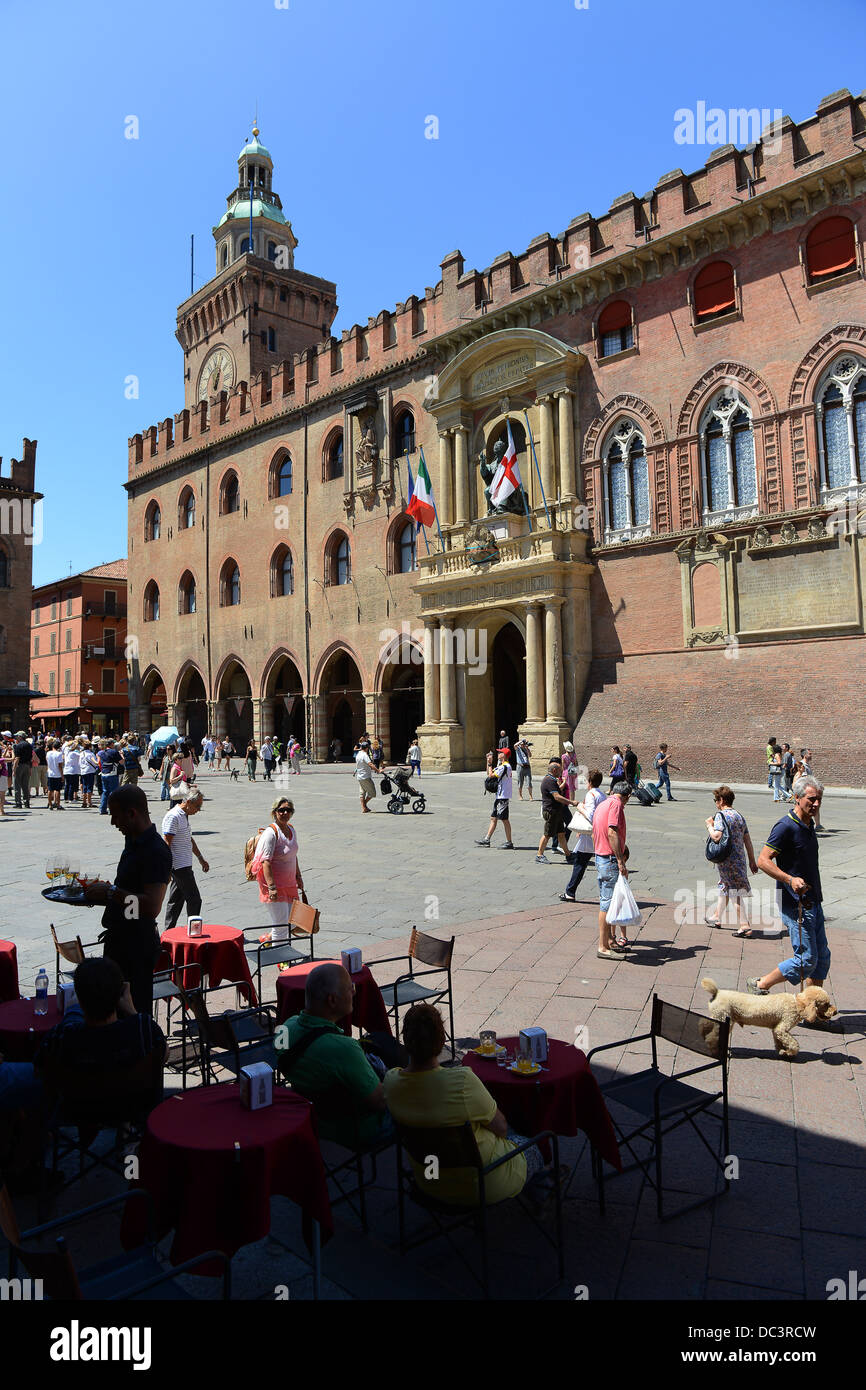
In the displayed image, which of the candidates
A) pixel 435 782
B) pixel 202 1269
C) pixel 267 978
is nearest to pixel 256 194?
pixel 435 782

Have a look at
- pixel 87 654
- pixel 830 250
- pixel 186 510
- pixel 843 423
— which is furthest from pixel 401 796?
pixel 87 654

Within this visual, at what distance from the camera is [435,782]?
24.2 metres

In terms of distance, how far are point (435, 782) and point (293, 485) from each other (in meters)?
16.9

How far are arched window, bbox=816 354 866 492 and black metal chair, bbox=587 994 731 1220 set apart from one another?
63.4 feet

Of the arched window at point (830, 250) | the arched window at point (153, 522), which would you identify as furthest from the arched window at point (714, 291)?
the arched window at point (153, 522)

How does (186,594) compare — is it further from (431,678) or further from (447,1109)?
(447,1109)

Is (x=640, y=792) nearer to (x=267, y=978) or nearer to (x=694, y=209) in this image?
(x=267, y=978)

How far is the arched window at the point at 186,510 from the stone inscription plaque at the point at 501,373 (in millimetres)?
18955

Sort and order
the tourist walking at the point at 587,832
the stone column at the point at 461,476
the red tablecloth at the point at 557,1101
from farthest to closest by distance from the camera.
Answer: the stone column at the point at 461,476, the tourist walking at the point at 587,832, the red tablecloth at the point at 557,1101

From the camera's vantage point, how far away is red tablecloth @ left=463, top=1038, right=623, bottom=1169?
3408 mm

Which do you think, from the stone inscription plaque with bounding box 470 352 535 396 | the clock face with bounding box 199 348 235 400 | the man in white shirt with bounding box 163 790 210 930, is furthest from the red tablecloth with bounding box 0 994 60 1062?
the clock face with bounding box 199 348 235 400

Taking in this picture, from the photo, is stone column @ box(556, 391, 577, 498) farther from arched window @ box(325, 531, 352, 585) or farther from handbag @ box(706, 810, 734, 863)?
handbag @ box(706, 810, 734, 863)

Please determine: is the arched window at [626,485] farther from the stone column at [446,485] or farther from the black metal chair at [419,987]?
the black metal chair at [419,987]

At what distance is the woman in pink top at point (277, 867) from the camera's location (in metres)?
6.91
